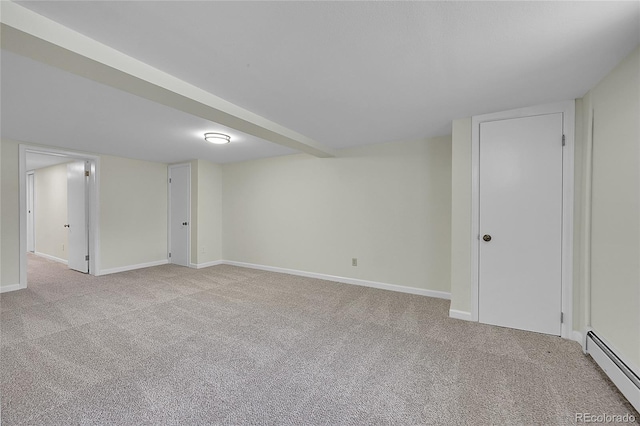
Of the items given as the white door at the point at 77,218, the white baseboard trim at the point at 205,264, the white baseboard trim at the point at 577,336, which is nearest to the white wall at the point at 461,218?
the white baseboard trim at the point at 577,336

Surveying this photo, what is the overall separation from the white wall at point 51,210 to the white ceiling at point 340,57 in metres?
3.73

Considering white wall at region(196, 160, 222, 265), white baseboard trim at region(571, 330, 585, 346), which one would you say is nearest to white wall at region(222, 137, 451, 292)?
white wall at region(196, 160, 222, 265)

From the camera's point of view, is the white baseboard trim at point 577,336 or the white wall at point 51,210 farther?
the white wall at point 51,210

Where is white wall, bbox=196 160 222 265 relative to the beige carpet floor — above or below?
→ above

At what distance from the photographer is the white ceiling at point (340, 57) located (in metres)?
1.37

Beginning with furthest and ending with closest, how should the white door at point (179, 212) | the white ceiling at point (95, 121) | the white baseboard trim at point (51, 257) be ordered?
1. the white baseboard trim at point (51, 257)
2. the white door at point (179, 212)
3. the white ceiling at point (95, 121)

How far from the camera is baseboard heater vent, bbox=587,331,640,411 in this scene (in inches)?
62.9

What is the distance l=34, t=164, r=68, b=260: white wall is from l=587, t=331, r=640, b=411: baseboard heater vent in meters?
8.49

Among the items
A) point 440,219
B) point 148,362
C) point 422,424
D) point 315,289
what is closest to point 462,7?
point 422,424

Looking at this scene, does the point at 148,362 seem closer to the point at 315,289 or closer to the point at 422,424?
the point at 422,424

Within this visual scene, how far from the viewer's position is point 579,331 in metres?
2.42

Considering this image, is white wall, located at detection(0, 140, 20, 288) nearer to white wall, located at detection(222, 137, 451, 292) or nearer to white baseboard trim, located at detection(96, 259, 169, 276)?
white baseboard trim, located at detection(96, 259, 169, 276)

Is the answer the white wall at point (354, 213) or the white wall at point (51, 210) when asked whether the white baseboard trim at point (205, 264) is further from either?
the white wall at point (51, 210)

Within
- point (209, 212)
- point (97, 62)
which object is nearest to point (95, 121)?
point (97, 62)
